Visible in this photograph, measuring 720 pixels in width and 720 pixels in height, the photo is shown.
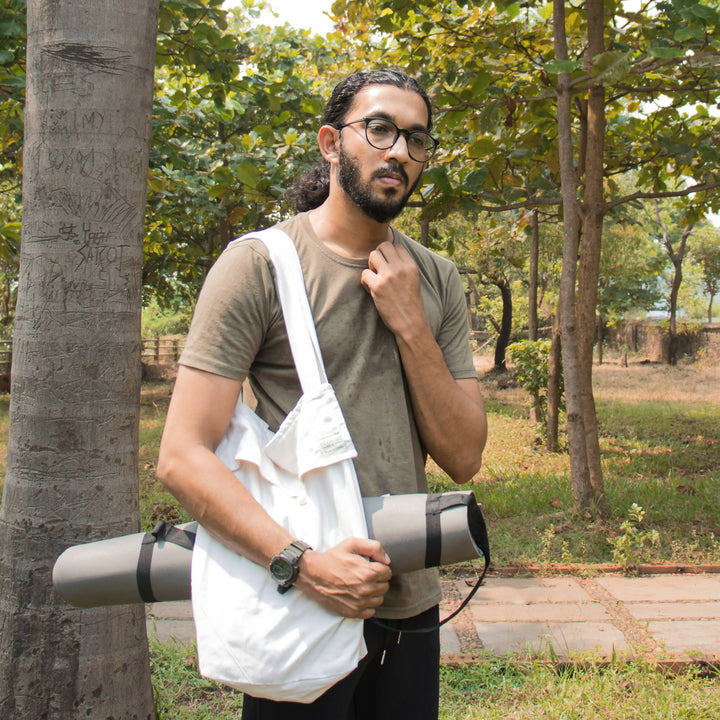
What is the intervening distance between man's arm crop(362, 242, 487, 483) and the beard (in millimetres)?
68

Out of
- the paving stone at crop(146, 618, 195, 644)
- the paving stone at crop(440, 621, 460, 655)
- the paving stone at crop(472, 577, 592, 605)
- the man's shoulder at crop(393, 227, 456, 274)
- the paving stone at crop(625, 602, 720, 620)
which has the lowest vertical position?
the paving stone at crop(146, 618, 195, 644)

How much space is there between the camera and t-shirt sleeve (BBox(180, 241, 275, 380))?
52.9 inches

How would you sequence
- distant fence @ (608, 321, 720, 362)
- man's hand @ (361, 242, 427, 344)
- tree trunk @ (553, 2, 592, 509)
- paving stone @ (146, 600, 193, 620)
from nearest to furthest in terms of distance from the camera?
man's hand @ (361, 242, 427, 344)
paving stone @ (146, 600, 193, 620)
tree trunk @ (553, 2, 592, 509)
distant fence @ (608, 321, 720, 362)

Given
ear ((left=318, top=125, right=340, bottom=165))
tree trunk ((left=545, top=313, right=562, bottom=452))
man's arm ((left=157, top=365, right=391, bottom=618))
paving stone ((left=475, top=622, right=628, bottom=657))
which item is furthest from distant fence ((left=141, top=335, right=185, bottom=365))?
man's arm ((left=157, top=365, right=391, bottom=618))

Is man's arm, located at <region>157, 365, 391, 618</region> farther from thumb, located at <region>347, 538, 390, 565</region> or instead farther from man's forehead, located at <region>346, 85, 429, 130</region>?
man's forehead, located at <region>346, 85, 429, 130</region>

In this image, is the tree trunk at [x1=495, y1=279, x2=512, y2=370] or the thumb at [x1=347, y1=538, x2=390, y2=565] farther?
the tree trunk at [x1=495, y1=279, x2=512, y2=370]

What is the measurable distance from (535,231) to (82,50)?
7.25m

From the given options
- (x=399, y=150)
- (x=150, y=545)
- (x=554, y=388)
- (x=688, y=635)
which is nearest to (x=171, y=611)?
(x=688, y=635)

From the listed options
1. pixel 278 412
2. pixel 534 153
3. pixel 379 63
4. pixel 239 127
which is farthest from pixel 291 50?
pixel 278 412

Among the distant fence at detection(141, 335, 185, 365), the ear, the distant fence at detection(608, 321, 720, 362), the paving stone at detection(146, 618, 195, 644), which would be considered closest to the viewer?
the ear

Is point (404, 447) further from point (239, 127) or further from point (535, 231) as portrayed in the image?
point (239, 127)

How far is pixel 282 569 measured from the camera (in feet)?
4.01

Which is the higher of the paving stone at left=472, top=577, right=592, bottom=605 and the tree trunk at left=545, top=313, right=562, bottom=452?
the tree trunk at left=545, top=313, right=562, bottom=452

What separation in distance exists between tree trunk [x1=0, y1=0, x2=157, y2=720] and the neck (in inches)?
33.8
